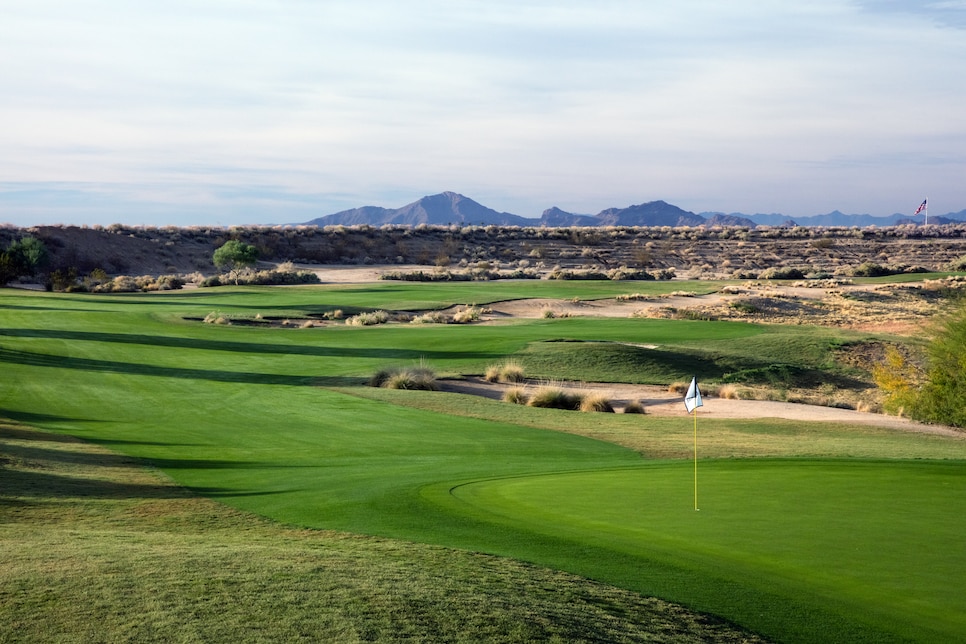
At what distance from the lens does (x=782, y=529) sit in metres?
9.85

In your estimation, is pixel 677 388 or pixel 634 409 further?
pixel 677 388

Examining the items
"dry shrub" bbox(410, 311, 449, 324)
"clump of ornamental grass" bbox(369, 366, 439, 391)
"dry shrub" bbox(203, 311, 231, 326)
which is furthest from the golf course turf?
"dry shrub" bbox(410, 311, 449, 324)

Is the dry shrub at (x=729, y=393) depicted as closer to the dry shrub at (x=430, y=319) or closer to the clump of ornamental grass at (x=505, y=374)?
the clump of ornamental grass at (x=505, y=374)

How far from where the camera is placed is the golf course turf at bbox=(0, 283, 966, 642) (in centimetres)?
840

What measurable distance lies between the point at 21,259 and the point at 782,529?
69128 millimetres

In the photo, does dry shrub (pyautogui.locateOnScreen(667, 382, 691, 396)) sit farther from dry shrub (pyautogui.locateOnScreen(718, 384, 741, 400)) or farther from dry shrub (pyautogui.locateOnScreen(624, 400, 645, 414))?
dry shrub (pyautogui.locateOnScreen(624, 400, 645, 414))

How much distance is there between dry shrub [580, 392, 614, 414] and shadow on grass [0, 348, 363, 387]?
6730 millimetres

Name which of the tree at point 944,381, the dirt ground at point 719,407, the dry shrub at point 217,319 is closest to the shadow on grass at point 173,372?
the dirt ground at point 719,407

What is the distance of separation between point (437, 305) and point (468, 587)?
43.3 meters

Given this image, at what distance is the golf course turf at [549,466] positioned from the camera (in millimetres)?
8398

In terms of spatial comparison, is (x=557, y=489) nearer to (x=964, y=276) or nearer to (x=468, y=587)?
(x=468, y=587)

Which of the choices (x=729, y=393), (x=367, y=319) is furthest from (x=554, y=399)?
(x=367, y=319)

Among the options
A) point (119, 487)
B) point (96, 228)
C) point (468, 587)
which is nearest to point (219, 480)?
point (119, 487)

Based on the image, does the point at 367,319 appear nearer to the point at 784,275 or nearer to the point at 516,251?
the point at 784,275
